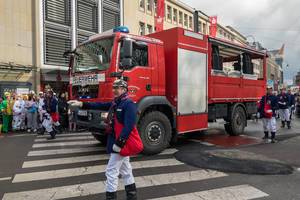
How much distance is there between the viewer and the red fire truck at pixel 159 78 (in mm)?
8047

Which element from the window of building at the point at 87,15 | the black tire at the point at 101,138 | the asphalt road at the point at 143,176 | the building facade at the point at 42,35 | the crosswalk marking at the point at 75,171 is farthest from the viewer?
the window of building at the point at 87,15

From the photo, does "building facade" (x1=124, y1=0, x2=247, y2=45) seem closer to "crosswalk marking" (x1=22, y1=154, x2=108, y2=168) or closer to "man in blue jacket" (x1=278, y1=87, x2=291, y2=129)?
"man in blue jacket" (x1=278, y1=87, x2=291, y2=129)

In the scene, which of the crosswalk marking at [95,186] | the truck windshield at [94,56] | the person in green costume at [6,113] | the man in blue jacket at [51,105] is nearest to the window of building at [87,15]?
the person in green costume at [6,113]

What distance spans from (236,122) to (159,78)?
467 centimetres

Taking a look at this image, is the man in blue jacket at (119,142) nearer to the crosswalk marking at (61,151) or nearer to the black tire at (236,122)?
the crosswalk marking at (61,151)

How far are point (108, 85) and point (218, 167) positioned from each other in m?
3.14

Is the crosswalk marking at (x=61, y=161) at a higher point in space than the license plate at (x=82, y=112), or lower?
lower

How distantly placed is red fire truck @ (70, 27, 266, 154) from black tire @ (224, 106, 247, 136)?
640mm

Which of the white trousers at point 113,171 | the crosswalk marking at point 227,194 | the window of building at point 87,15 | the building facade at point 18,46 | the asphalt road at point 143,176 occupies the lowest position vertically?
the crosswalk marking at point 227,194

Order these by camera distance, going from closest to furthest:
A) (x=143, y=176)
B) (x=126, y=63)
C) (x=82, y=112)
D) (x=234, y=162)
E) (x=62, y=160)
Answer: (x=143, y=176), (x=234, y=162), (x=126, y=63), (x=62, y=160), (x=82, y=112)

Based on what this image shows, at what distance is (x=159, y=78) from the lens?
8.85 metres

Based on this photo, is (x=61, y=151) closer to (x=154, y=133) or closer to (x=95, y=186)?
(x=154, y=133)

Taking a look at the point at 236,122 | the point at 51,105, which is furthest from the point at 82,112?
the point at 236,122

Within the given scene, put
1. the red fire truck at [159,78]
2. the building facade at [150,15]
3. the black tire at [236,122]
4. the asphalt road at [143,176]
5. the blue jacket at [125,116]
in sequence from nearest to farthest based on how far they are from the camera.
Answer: the blue jacket at [125,116] < the asphalt road at [143,176] < the red fire truck at [159,78] < the black tire at [236,122] < the building facade at [150,15]
